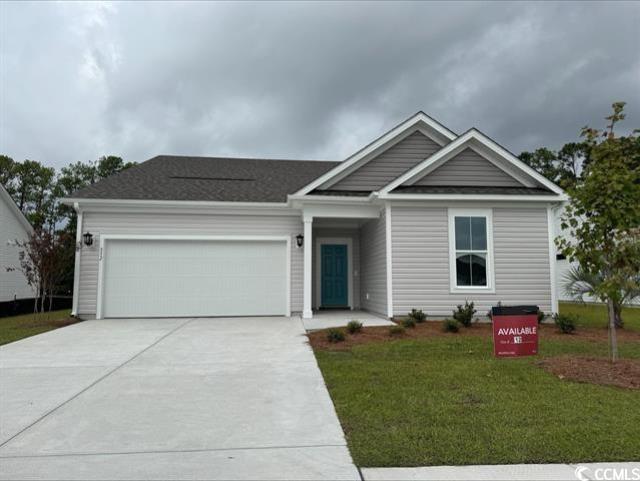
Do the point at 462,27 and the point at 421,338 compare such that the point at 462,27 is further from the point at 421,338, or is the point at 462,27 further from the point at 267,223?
the point at 421,338

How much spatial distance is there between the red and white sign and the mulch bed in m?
1.99

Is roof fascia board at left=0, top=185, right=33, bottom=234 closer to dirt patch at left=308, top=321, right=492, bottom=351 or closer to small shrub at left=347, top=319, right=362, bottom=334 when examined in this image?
dirt patch at left=308, top=321, right=492, bottom=351

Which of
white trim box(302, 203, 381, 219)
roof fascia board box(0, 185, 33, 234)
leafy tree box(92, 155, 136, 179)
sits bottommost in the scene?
white trim box(302, 203, 381, 219)

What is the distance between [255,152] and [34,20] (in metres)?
15.9

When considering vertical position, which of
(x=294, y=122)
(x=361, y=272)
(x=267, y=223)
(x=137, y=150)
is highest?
(x=137, y=150)

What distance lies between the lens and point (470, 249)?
1112cm

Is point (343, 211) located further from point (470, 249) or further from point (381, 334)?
point (381, 334)

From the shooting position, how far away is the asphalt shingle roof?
12.6m

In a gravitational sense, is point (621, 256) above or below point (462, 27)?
below

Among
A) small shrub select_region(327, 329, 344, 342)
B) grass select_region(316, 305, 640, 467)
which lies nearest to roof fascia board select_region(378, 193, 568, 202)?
small shrub select_region(327, 329, 344, 342)

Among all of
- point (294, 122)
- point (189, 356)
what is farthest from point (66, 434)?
point (294, 122)

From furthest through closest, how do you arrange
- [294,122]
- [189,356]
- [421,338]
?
[294,122]
[421,338]
[189,356]

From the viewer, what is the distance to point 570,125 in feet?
98.3

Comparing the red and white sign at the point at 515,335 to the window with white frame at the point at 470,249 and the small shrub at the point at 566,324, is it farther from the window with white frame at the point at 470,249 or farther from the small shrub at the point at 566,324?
the window with white frame at the point at 470,249
